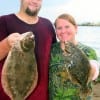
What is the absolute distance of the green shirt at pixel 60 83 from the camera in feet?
8.00

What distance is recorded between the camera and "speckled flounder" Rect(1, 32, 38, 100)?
2.11 metres

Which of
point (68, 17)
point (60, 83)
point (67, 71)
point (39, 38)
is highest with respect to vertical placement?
point (68, 17)

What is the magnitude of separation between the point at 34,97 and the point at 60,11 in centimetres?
63

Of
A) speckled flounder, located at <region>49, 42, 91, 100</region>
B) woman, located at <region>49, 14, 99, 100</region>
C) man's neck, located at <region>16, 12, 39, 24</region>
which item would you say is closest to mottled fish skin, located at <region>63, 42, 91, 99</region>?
speckled flounder, located at <region>49, 42, 91, 100</region>

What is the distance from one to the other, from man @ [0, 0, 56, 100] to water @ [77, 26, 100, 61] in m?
0.24

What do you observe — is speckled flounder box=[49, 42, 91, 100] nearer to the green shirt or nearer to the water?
the green shirt

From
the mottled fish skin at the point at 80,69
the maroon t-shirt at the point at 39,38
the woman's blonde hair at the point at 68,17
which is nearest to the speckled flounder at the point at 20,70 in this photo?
the maroon t-shirt at the point at 39,38

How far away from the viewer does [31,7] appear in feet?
7.91

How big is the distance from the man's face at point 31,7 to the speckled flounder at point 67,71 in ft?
0.93

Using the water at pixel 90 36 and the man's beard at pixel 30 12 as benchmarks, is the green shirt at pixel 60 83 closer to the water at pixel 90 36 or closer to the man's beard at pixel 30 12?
the water at pixel 90 36

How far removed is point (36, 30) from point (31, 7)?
15 centimetres

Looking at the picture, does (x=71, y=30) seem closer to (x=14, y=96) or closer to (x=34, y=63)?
(x=34, y=63)

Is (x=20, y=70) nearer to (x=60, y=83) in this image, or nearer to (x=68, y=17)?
(x=60, y=83)

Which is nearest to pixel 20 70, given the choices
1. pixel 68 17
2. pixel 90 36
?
pixel 68 17
